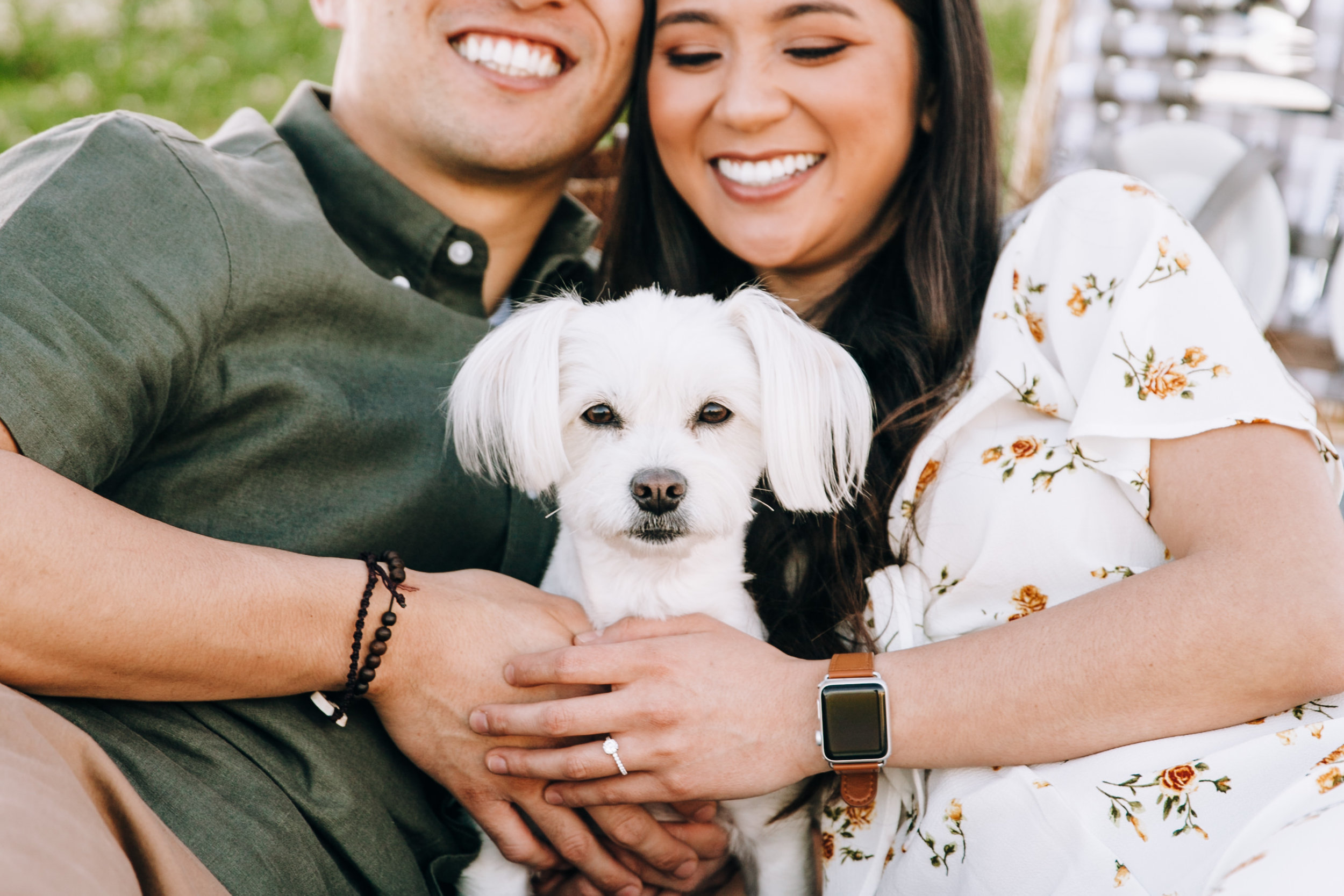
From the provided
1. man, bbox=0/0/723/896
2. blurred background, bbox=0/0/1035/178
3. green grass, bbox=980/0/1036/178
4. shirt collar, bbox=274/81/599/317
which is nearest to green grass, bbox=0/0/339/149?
blurred background, bbox=0/0/1035/178

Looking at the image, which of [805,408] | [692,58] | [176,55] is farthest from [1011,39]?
[805,408]

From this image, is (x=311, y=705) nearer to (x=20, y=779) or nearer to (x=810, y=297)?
(x=20, y=779)

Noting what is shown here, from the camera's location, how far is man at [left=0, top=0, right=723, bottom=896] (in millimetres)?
1414

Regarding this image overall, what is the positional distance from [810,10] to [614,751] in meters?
1.39

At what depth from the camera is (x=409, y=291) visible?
6.66ft

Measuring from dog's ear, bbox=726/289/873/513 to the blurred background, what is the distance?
4.73 metres

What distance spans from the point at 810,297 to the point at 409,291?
0.87 m

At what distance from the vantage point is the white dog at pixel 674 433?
68.4 inches

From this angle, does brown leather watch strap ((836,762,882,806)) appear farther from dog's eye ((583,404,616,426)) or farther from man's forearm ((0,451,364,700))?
man's forearm ((0,451,364,700))

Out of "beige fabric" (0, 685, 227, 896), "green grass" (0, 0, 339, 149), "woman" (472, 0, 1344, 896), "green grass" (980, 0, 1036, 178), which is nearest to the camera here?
"beige fabric" (0, 685, 227, 896)

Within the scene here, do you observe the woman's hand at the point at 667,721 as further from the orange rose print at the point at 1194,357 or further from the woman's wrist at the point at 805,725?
the orange rose print at the point at 1194,357

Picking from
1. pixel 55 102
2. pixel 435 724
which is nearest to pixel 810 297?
pixel 435 724

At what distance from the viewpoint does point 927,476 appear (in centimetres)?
185

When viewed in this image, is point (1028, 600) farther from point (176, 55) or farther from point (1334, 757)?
point (176, 55)
